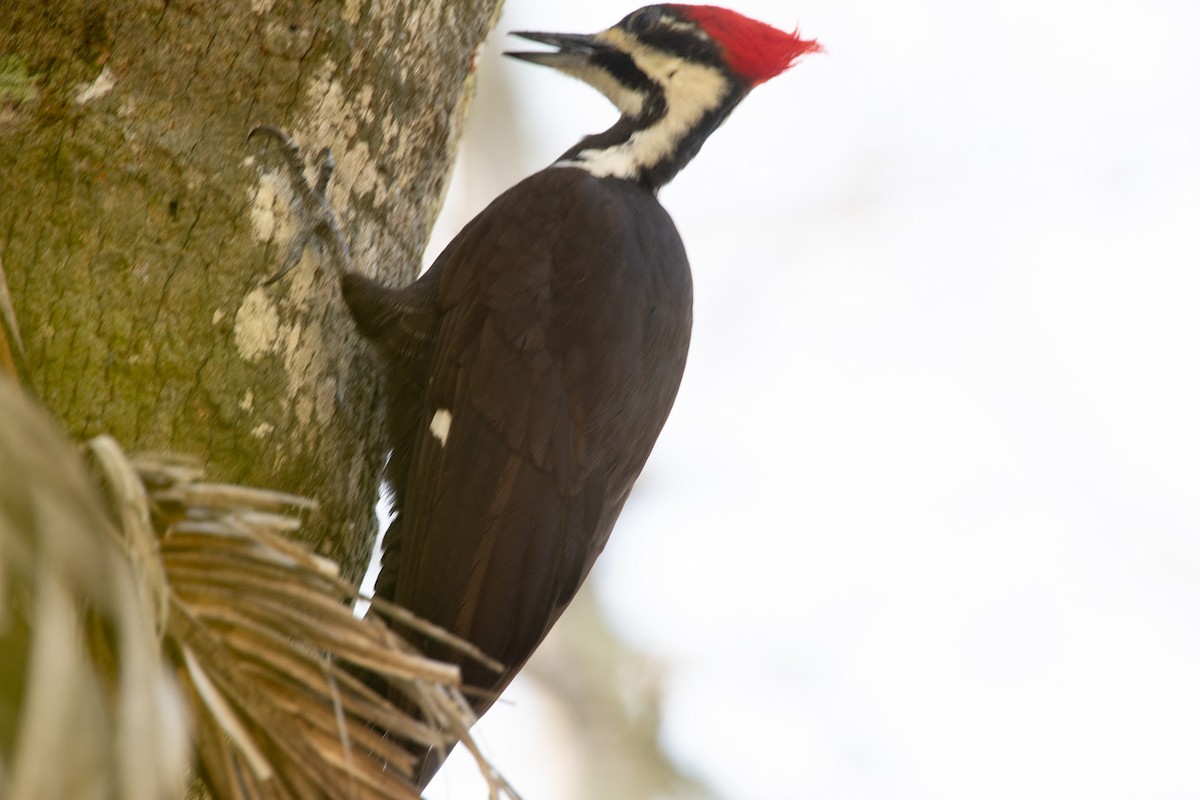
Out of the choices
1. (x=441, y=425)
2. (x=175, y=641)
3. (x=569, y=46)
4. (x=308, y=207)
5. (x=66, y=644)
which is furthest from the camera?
(x=569, y=46)

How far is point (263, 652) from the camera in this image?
1133mm

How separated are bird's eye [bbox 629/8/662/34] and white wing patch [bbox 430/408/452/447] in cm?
127

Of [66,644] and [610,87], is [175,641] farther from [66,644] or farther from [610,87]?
[610,87]

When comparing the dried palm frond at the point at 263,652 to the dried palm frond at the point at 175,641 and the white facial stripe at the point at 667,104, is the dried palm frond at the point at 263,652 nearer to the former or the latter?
the dried palm frond at the point at 175,641

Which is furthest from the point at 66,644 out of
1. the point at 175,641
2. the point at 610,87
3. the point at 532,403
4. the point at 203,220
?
the point at 610,87

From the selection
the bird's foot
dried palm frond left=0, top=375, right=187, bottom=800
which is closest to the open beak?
the bird's foot

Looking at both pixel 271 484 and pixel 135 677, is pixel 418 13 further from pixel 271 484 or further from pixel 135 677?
pixel 135 677

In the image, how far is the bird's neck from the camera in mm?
2723

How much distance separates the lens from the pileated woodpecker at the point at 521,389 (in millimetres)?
1900

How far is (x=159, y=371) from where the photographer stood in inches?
61.6

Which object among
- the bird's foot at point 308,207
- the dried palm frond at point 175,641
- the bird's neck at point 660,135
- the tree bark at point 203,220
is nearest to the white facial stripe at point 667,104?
the bird's neck at point 660,135

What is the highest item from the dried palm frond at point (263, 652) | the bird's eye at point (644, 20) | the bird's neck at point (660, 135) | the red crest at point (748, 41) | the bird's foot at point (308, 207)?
the red crest at point (748, 41)

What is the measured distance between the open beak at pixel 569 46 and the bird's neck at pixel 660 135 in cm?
17

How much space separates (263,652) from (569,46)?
2063 millimetres
